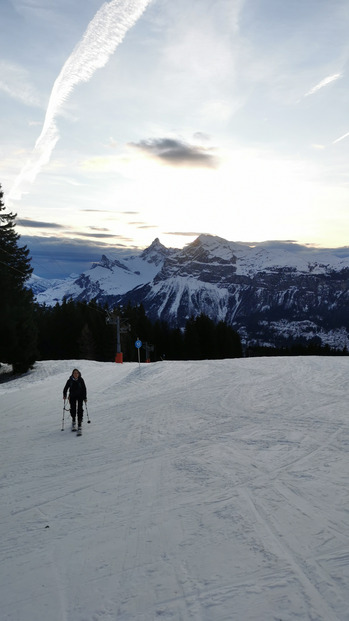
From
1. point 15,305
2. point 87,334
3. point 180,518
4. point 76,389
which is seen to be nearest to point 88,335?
point 87,334

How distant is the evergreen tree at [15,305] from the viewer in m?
33.0

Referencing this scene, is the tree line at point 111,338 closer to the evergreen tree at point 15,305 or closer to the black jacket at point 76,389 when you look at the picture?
the evergreen tree at point 15,305

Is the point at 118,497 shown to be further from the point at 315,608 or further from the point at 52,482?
the point at 315,608

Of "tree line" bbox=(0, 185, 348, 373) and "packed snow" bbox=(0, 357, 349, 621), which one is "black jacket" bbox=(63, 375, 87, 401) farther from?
"tree line" bbox=(0, 185, 348, 373)

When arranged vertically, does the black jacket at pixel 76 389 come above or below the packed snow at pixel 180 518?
above

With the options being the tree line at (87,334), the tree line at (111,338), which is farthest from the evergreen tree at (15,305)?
the tree line at (111,338)

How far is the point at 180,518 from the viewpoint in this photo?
682 centimetres

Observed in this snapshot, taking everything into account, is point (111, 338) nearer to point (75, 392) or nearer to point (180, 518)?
point (75, 392)

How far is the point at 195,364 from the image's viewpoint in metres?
28.8

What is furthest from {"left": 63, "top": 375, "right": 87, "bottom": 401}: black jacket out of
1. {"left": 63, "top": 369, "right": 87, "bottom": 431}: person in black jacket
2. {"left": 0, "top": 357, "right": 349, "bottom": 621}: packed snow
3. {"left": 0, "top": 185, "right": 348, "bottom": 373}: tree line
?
{"left": 0, "top": 185, "right": 348, "bottom": 373}: tree line

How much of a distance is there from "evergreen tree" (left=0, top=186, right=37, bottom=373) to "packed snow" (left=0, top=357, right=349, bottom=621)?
64.5ft

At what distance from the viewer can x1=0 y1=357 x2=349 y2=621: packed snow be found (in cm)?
480

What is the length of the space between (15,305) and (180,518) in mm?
31467

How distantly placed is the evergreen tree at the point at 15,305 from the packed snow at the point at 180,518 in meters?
19.7
